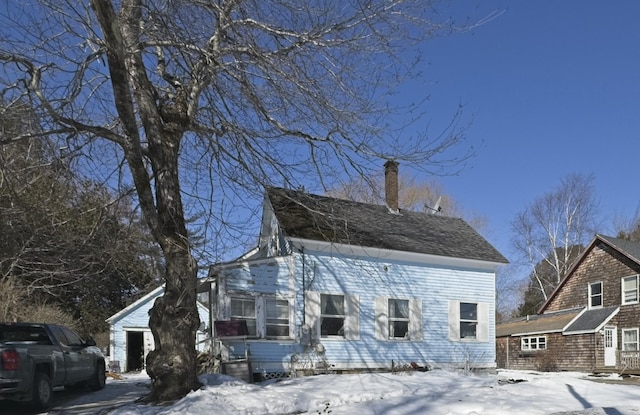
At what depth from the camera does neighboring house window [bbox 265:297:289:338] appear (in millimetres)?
16484

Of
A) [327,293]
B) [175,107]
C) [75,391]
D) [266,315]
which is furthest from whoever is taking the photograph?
[327,293]

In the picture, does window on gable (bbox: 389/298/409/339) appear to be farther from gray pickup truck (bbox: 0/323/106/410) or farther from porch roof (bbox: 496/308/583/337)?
porch roof (bbox: 496/308/583/337)

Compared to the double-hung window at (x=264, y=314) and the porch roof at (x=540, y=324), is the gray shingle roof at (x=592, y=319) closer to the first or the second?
the porch roof at (x=540, y=324)

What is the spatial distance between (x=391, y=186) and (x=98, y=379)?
12.5 meters

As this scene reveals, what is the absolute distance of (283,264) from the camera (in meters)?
16.9

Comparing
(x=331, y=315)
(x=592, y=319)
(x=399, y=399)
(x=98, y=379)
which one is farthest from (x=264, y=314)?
(x=592, y=319)

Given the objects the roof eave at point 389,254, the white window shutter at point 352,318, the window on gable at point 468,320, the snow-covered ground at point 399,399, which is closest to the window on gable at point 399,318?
the white window shutter at point 352,318

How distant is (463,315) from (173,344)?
41.6 ft

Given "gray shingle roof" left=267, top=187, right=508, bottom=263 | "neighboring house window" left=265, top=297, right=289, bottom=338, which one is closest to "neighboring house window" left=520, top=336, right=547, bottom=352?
"gray shingle roof" left=267, top=187, right=508, bottom=263

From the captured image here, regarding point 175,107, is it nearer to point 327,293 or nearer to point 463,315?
point 327,293

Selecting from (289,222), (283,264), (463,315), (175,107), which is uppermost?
(175,107)

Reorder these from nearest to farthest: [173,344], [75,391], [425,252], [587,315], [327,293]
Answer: [173,344]
[75,391]
[327,293]
[425,252]
[587,315]

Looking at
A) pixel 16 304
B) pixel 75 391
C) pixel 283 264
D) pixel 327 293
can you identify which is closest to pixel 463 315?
pixel 327 293

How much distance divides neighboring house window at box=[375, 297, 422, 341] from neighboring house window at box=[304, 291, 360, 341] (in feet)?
3.10
